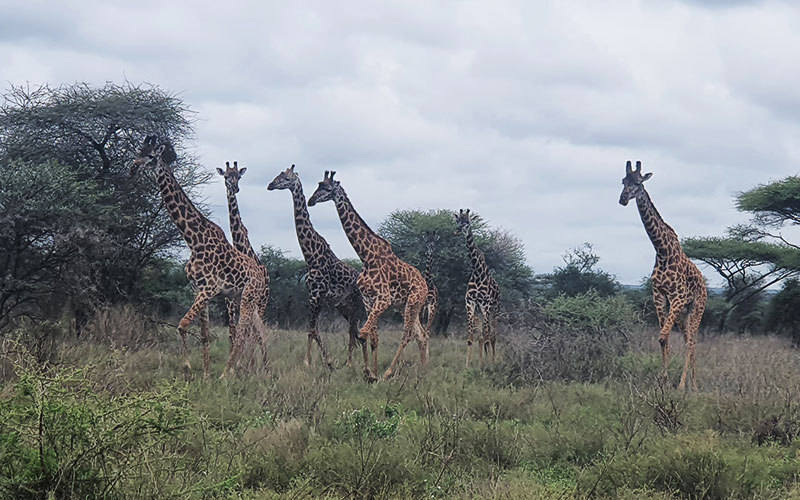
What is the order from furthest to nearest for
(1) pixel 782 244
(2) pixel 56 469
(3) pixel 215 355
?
1. (1) pixel 782 244
2. (3) pixel 215 355
3. (2) pixel 56 469

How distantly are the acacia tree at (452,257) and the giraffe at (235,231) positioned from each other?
885 cm

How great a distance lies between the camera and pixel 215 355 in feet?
39.4

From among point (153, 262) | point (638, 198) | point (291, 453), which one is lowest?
point (291, 453)

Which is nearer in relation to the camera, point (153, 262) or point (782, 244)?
point (153, 262)

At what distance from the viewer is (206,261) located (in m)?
9.70

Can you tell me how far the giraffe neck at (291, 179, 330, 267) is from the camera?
11.4m

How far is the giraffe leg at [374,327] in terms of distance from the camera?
10195 mm

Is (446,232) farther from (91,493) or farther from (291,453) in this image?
(91,493)

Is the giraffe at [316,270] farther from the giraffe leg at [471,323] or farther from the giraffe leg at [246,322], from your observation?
the giraffe leg at [471,323]

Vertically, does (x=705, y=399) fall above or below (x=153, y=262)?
below

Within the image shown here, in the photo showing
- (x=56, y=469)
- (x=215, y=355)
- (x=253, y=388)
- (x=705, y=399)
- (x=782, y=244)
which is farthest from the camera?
(x=782, y=244)

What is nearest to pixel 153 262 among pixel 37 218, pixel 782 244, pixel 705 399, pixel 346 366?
pixel 37 218

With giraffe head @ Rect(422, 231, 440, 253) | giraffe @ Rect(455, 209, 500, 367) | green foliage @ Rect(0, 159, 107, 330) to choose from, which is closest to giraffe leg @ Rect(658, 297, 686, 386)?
giraffe @ Rect(455, 209, 500, 367)

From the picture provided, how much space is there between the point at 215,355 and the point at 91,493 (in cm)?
818
